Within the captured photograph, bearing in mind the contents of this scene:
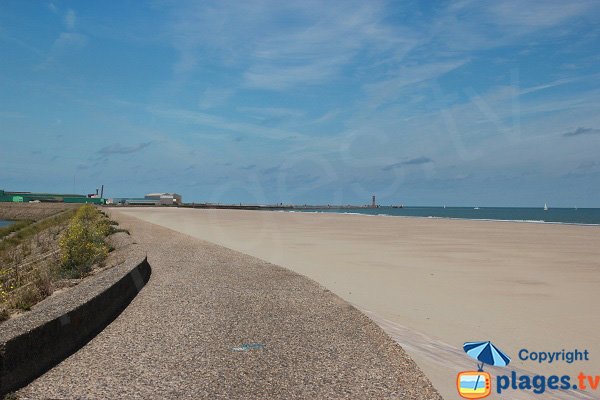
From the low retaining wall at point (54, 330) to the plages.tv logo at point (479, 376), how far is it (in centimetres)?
495

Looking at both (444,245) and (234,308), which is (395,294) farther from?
(444,245)

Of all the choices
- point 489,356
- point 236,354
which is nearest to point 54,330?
point 236,354

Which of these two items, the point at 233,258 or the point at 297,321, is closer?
the point at 297,321

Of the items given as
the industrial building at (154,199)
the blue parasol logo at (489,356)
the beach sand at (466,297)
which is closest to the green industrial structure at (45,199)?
the industrial building at (154,199)

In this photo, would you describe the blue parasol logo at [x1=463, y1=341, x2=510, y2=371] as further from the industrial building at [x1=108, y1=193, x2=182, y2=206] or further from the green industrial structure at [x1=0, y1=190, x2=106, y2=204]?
the industrial building at [x1=108, y1=193, x2=182, y2=206]

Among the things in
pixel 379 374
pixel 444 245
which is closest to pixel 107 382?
pixel 379 374

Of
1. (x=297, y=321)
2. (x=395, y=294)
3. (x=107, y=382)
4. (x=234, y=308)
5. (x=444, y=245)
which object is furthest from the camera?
(x=444, y=245)

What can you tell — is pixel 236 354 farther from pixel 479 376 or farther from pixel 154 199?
pixel 154 199

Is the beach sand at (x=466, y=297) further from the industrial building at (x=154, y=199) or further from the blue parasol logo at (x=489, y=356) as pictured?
the industrial building at (x=154, y=199)

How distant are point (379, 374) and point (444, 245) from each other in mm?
20849

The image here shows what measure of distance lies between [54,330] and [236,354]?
7.72 feet

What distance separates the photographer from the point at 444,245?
26.0m

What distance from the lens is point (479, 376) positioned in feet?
20.7

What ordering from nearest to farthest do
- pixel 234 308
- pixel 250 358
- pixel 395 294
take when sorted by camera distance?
pixel 250 358 < pixel 234 308 < pixel 395 294
